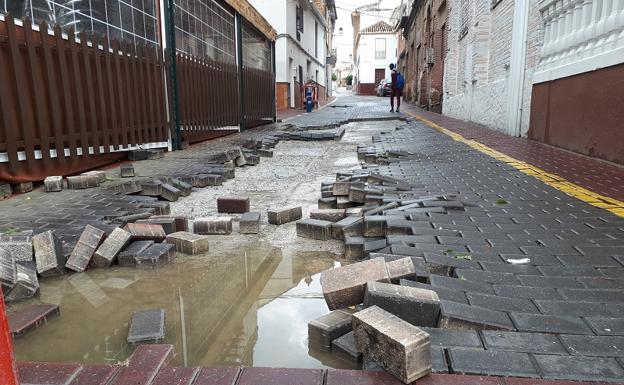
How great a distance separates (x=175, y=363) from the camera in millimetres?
2025

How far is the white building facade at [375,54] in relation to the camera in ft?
201

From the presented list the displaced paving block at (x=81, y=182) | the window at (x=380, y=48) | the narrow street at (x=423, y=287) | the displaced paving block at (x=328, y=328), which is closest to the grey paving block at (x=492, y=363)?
the narrow street at (x=423, y=287)

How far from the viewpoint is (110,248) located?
3.19 metres

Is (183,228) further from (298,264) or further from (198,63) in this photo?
(198,63)

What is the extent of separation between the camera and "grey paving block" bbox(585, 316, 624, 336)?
6.34ft

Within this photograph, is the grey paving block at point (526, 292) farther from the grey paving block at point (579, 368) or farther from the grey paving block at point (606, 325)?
the grey paving block at point (579, 368)

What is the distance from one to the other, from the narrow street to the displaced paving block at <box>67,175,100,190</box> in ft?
1.28

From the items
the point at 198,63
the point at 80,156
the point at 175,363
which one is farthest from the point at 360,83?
the point at 175,363

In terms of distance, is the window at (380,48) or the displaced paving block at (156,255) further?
the window at (380,48)

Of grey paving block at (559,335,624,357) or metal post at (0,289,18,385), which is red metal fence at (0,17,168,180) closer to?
metal post at (0,289,18,385)

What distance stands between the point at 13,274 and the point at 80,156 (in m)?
3.81

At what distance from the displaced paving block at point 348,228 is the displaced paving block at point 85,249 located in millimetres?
1717

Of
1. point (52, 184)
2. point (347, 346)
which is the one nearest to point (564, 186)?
point (347, 346)

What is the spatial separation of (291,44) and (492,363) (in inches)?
1054
